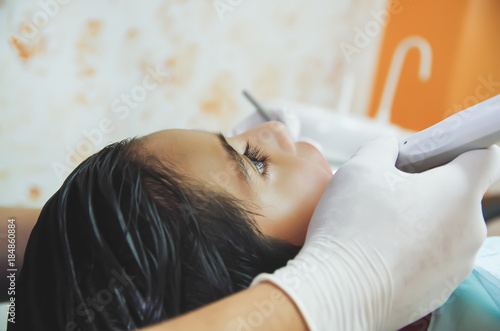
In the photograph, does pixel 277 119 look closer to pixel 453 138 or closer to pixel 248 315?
pixel 453 138

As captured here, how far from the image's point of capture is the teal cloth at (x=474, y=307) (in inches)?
18.4

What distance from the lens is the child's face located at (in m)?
0.54

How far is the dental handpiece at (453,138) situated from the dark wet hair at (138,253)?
0.22 m

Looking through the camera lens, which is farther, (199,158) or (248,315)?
(199,158)

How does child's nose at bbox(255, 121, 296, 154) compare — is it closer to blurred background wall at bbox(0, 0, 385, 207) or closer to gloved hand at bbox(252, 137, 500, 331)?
gloved hand at bbox(252, 137, 500, 331)

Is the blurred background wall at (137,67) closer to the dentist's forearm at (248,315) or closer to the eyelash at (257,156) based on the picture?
the eyelash at (257,156)

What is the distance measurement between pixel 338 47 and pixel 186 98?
35.9 inches

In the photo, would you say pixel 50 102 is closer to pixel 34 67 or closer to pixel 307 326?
pixel 34 67

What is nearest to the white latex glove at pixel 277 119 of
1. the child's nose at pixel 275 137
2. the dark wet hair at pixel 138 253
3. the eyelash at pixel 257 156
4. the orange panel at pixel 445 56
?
the child's nose at pixel 275 137

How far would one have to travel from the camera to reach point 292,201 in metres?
0.56

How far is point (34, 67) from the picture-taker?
4.00 feet

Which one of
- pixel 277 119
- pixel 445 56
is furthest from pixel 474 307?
pixel 445 56

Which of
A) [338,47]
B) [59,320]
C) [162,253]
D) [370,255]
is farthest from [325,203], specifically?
[338,47]

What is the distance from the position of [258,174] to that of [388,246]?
0.23m
